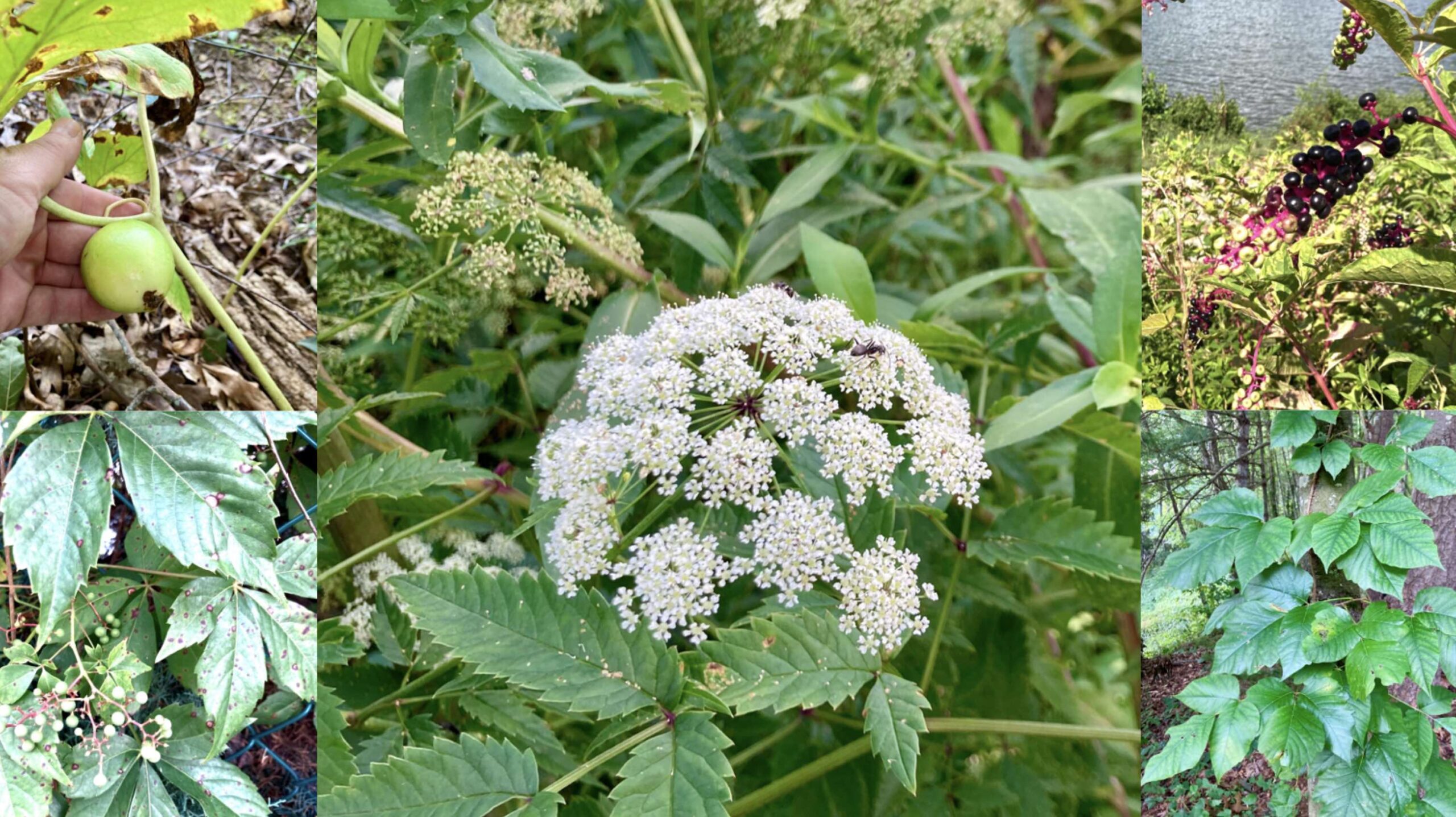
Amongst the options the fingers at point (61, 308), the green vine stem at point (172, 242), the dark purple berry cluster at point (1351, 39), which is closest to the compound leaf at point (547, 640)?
the green vine stem at point (172, 242)

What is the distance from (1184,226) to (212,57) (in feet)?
2.79

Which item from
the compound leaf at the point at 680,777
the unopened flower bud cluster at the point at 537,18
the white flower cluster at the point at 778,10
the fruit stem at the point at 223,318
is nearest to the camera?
the compound leaf at the point at 680,777

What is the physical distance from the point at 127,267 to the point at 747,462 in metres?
0.49

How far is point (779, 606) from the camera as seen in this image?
A: 0.72 meters

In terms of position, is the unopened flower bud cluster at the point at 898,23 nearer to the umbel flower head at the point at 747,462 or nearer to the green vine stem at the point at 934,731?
the umbel flower head at the point at 747,462

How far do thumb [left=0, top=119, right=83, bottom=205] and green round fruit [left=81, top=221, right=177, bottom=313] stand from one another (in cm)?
5

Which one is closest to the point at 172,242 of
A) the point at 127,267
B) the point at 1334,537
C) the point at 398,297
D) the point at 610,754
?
the point at 127,267

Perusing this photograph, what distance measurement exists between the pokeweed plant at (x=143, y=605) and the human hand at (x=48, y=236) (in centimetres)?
9

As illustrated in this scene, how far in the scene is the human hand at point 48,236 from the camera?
0.70m

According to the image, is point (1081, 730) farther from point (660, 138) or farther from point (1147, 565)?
point (660, 138)

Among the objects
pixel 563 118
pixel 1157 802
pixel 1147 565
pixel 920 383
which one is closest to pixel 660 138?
pixel 563 118

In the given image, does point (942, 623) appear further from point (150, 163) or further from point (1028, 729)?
point (150, 163)

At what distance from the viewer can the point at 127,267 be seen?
2.31ft

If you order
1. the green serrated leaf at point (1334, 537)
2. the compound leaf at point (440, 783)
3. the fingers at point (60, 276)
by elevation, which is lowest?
the compound leaf at point (440, 783)
